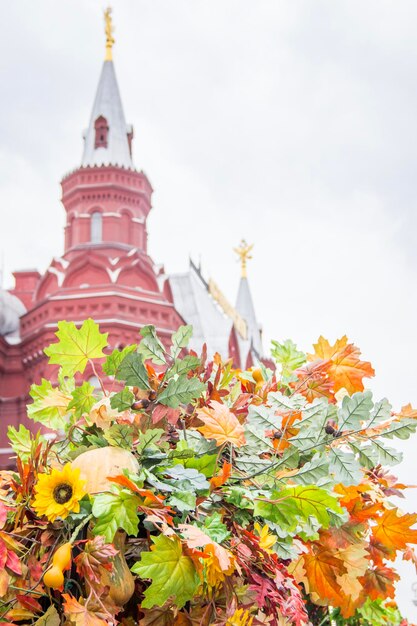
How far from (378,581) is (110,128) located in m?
20.8

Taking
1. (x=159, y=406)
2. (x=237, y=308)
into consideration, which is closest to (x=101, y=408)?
(x=159, y=406)

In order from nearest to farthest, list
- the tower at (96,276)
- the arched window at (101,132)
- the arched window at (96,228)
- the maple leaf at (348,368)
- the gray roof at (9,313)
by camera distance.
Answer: the maple leaf at (348,368)
the tower at (96,276)
the gray roof at (9,313)
the arched window at (96,228)
the arched window at (101,132)

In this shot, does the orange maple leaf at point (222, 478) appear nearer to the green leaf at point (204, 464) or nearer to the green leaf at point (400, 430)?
the green leaf at point (204, 464)

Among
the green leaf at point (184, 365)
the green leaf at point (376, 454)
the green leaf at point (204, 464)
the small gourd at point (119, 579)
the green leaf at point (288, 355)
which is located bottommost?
the small gourd at point (119, 579)

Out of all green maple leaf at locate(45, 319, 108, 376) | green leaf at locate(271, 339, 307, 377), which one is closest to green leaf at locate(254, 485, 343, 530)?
green maple leaf at locate(45, 319, 108, 376)

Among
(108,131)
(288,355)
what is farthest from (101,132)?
(288,355)

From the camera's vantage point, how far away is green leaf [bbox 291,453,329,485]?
1.58 meters

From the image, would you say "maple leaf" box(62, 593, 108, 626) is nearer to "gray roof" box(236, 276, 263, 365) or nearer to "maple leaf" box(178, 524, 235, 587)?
"maple leaf" box(178, 524, 235, 587)

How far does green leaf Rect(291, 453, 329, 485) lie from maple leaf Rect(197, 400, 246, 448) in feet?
0.42


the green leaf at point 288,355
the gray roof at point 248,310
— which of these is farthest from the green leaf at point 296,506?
the gray roof at point 248,310

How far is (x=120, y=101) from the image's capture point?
23.0 meters

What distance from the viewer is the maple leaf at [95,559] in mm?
1372

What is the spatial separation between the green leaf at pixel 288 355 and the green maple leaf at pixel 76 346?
0.62m

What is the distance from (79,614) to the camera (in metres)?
1.34
